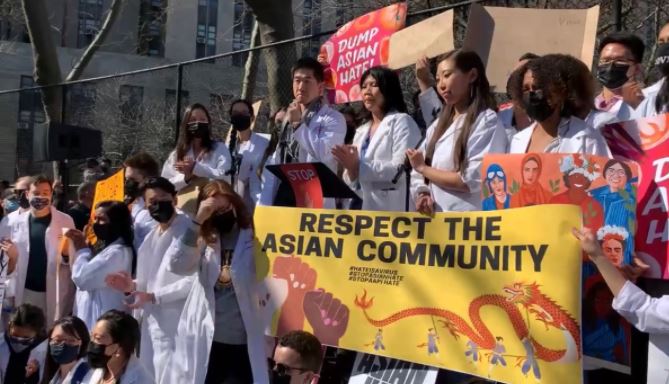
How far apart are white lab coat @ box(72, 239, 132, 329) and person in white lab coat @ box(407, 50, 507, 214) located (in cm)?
233

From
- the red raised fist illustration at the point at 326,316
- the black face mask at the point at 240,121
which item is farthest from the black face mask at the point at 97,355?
the black face mask at the point at 240,121

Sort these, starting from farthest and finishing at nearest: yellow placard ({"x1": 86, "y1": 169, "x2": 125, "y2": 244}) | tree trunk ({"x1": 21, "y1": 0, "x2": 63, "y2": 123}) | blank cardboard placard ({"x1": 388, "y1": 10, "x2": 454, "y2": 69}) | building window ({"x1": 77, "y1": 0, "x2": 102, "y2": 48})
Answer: building window ({"x1": 77, "y1": 0, "x2": 102, "y2": 48}) < tree trunk ({"x1": 21, "y1": 0, "x2": 63, "y2": 123}) < yellow placard ({"x1": 86, "y1": 169, "x2": 125, "y2": 244}) < blank cardboard placard ({"x1": 388, "y1": 10, "x2": 454, "y2": 69})

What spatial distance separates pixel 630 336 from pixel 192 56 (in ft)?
127

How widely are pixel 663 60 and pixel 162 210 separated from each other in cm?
314

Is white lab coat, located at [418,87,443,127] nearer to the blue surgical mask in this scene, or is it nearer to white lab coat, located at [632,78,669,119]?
white lab coat, located at [632,78,669,119]

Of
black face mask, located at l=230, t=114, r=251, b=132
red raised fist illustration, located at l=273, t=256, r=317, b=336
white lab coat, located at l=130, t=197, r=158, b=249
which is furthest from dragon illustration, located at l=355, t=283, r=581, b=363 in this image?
black face mask, located at l=230, t=114, r=251, b=132

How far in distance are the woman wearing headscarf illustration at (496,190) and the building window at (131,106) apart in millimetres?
17552

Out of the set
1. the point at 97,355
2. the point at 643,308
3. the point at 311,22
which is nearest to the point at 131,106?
the point at 311,22

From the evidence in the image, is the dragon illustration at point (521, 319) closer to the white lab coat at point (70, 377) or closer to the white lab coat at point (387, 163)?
the white lab coat at point (387, 163)

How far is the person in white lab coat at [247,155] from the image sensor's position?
7781mm

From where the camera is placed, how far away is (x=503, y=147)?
4.83m

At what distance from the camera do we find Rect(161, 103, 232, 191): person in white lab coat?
755cm

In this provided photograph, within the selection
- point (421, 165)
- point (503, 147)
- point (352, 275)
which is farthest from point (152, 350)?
point (503, 147)

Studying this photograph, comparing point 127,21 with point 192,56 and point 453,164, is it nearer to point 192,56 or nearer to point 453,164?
point 192,56
